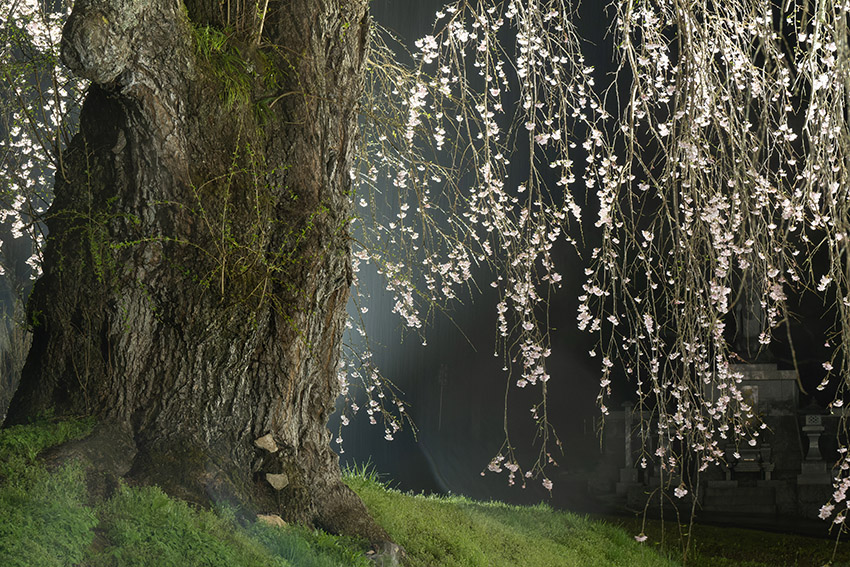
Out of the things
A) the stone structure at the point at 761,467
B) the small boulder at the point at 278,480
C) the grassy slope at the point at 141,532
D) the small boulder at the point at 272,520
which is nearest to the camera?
the grassy slope at the point at 141,532

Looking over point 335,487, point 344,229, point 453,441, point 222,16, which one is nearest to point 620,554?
point 335,487

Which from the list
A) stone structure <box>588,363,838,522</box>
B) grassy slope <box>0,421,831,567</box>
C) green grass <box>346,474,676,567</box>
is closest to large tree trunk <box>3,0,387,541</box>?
grassy slope <box>0,421,831,567</box>

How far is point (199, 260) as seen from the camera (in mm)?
2881

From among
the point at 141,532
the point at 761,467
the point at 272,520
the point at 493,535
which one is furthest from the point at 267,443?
the point at 761,467

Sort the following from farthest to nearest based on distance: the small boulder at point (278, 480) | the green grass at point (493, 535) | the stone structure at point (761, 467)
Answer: the stone structure at point (761, 467), the green grass at point (493, 535), the small boulder at point (278, 480)

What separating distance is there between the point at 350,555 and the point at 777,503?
8.71 m

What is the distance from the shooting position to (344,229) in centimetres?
322

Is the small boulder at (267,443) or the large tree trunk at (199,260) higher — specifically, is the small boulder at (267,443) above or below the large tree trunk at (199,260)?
below

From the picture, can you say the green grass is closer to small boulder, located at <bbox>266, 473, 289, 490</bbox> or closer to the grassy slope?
the grassy slope

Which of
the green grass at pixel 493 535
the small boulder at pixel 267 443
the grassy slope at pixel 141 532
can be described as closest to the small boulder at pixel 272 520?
the grassy slope at pixel 141 532

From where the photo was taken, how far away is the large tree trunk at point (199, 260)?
281 centimetres

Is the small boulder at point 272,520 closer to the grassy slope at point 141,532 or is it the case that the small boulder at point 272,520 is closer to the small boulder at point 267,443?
the grassy slope at point 141,532

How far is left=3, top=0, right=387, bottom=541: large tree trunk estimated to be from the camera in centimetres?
281

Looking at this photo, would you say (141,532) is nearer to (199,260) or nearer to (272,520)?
(272,520)
